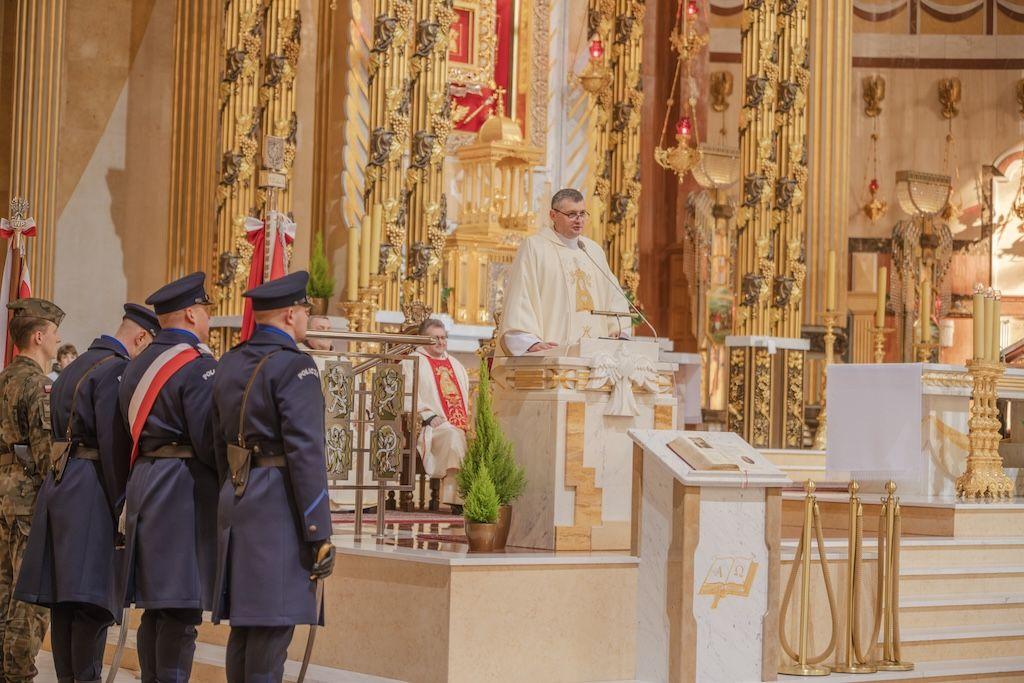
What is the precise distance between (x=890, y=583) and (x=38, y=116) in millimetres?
8139

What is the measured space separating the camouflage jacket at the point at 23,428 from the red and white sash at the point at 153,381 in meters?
→ 1.05

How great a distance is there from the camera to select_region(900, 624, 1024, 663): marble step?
27.3ft

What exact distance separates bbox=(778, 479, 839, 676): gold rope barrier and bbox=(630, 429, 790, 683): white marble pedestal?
469 millimetres

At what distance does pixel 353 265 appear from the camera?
467 inches

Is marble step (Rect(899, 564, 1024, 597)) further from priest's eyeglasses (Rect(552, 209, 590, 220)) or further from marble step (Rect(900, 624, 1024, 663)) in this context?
priest's eyeglasses (Rect(552, 209, 590, 220))

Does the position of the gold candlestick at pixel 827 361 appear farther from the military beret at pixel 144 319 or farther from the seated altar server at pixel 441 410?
the military beret at pixel 144 319

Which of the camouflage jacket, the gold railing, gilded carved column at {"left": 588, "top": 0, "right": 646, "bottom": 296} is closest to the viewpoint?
the camouflage jacket

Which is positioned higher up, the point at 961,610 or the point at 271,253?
the point at 271,253

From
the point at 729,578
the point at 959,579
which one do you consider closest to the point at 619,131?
the point at 959,579

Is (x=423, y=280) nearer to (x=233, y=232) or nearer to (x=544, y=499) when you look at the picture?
(x=233, y=232)

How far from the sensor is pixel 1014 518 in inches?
373

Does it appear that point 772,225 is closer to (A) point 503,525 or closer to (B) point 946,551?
(B) point 946,551

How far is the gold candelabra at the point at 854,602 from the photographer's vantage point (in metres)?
7.81

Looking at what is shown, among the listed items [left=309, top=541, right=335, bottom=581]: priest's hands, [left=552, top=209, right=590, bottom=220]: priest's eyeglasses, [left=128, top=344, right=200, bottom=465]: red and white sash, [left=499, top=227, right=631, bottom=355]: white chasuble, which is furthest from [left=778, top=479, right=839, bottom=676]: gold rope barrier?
[left=128, top=344, right=200, bottom=465]: red and white sash
